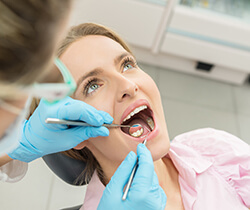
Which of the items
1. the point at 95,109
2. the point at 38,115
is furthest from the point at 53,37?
the point at 38,115

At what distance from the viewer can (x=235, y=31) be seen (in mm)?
2359

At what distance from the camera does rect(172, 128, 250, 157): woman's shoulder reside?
1372 millimetres

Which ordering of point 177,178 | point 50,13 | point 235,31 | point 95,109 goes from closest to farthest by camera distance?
point 50,13 → point 95,109 → point 177,178 → point 235,31

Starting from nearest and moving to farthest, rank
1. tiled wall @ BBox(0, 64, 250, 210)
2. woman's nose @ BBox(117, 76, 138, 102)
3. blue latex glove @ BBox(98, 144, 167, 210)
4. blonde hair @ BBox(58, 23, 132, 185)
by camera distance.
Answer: blue latex glove @ BBox(98, 144, 167, 210) → woman's nose @ BBox(117, 76, 138, 102) → blonde hair @ BBox(58, 23, 132, 185) → tiled wall @ BBox(0, 64, 250, 210)

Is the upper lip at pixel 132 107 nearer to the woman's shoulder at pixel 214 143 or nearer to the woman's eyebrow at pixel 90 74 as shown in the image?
the woman's eyebrow at pixel 90 74

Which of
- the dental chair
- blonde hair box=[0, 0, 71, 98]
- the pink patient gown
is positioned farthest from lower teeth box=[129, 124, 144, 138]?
blonde hair box=[0, 0, 71, 98]

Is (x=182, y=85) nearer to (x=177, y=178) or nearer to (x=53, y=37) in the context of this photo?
(x=177, y=178)

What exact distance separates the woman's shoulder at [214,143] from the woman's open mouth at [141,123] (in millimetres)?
339

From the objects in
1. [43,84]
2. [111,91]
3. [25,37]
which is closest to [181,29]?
[111,91]

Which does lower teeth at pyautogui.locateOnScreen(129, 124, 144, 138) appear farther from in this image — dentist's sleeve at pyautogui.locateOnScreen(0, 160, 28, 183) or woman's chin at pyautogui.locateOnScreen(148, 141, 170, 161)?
dentist's sleeve at pyautogui.locateOnScreen(0, 160, 28, 183)

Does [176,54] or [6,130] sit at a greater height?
[6,130]

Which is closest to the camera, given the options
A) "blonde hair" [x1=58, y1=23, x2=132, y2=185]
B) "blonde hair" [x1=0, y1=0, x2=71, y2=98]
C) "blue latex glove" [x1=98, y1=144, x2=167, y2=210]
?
"blonde hair" [x1=0, y1=0, x2=71, y2=98]

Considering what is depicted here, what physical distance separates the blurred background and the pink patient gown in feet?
3.26

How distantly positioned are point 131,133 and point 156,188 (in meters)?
0.27
